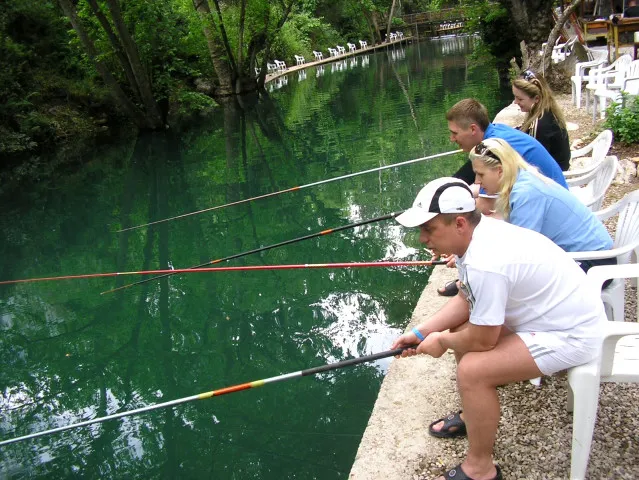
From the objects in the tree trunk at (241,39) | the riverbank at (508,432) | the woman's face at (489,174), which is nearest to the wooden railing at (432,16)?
the tree trunk at (241,39)

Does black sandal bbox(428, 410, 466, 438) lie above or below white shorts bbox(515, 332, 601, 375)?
below

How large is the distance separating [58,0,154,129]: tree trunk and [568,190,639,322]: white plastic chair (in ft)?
57.2

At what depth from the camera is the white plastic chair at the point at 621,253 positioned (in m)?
2.64

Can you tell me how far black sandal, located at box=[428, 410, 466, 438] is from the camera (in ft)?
8.65

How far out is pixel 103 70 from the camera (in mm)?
17891

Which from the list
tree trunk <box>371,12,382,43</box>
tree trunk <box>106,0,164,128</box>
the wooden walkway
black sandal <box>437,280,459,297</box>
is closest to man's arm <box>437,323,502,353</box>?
black sandal <box>437,280,459,297</box>

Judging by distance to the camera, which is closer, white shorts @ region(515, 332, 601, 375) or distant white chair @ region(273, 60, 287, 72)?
white shorts @ region(515, 332, 601, 375)

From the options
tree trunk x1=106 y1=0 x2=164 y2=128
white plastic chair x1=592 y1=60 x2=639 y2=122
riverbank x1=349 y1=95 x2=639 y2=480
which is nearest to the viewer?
riverbank x1=349 y1=95 x2=639 y2=480

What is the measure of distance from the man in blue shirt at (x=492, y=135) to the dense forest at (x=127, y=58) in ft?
36.3

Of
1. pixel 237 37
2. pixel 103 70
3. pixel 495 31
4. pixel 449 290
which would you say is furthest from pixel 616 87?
pixel 237 37

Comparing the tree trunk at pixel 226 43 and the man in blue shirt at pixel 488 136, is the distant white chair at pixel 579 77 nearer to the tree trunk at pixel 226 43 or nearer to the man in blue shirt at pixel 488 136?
the man in blue shirt at pixel 488 136

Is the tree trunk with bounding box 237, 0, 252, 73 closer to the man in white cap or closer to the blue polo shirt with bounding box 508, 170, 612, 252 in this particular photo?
the blue polo shirt with bounding box 508, 170, 612, 252

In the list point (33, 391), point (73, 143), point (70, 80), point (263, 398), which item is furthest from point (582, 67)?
point (70, 80)

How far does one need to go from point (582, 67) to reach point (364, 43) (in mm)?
38876
